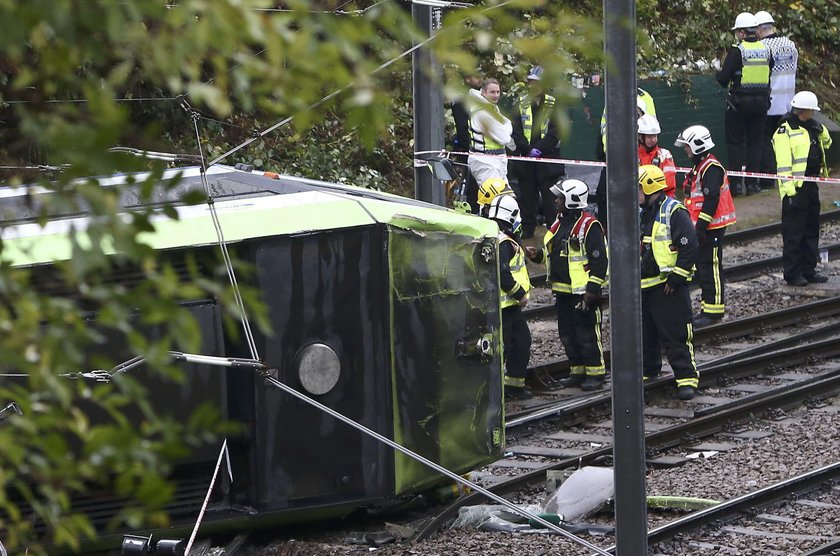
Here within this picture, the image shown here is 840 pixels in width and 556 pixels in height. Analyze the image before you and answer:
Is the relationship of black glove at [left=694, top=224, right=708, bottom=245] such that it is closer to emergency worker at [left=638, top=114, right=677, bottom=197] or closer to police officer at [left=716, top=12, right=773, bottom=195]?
emergency worker at [left=638, top=114, right=677, bottom=197]

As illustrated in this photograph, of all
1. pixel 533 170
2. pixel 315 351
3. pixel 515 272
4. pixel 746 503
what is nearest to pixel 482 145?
pixel 533 170

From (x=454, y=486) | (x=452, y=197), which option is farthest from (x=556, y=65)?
(x=452, y=197)

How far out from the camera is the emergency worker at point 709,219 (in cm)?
1482

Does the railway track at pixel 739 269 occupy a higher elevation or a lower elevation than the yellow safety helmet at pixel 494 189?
lower

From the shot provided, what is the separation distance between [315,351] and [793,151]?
10.1 metres

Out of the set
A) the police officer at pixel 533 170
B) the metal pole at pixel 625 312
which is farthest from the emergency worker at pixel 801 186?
the metal pole at pixel 625 312

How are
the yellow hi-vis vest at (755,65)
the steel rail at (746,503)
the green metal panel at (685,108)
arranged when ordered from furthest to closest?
the green metal panel at (685,108), the yellow hi-vis vest at (755,65), the steel rail at (746,503)

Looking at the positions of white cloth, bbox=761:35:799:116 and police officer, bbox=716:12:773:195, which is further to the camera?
white cloth, bbox=761:35:799:116

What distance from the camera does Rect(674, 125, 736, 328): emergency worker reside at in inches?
583

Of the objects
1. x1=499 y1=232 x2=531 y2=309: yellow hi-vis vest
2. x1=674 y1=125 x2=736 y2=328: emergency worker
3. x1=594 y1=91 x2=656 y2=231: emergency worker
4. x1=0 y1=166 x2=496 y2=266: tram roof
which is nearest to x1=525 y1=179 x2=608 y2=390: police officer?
x1=499 y1=232 x2=531 y2=309: yellow hi-vis vest

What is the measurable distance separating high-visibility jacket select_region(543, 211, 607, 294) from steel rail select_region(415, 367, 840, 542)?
6.13 feet

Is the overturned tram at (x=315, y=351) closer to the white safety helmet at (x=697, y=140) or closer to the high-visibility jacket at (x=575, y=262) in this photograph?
the high-visibility jacket at (x=575, y=262)

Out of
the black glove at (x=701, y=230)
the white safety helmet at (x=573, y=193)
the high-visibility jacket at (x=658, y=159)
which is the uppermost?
the high-visibility jacket at (x=658, y=159)

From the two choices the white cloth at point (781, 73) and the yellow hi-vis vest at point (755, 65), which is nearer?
the yellow hi-vis vest at point (755, 65)
